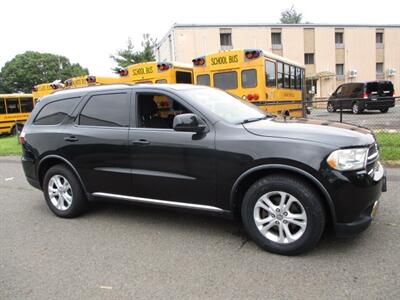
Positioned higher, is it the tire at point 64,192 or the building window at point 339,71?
the building window at point 339,71

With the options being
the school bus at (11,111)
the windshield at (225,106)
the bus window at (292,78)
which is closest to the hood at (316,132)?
the windshield at (225,106)

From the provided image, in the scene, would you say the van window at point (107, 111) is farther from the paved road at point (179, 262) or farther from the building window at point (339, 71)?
the building window at point (339, 71)

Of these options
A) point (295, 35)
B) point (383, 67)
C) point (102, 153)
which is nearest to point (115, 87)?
point (102, 153)

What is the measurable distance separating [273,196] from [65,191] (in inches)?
115

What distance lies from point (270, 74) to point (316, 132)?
776 centimetres

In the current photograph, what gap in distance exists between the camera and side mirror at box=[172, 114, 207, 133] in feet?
12.7

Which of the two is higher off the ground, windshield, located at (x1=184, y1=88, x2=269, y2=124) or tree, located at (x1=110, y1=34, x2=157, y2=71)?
tree, located at (x1=110, y1=34, x2=157, y2=71)

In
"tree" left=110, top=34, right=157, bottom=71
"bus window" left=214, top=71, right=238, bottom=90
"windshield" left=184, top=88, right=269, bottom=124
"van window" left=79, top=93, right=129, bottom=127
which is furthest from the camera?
"tree" left=110, top=34, right=157, bottom=71

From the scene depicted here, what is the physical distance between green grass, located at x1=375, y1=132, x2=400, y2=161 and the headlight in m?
4.96

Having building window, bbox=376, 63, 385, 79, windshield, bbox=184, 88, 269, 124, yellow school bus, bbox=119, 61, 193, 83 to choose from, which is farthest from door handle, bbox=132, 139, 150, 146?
building window, bbox=376, 63, 385, 79

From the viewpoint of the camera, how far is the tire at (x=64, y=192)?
5.03 m

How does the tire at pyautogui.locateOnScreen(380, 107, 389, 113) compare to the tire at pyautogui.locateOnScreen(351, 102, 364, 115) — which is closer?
the tire at pyautogui.locateOnScreen(380, 107, 389, 113)

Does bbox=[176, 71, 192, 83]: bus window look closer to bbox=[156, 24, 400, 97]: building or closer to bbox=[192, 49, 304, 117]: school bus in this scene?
bbox=[192, 49, 304, 117]: school bus

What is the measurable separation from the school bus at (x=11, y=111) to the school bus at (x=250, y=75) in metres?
14.3
